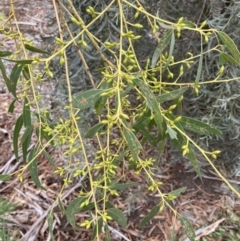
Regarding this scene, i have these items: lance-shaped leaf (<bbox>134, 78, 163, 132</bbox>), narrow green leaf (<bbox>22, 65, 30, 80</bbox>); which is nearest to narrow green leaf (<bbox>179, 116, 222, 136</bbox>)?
lance-shaped leaf (<bbox>134, 78, 163, 132</bbox>)

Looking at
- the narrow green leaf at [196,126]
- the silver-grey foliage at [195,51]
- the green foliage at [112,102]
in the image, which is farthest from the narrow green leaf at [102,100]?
the silver-grey foliage at [195,51]

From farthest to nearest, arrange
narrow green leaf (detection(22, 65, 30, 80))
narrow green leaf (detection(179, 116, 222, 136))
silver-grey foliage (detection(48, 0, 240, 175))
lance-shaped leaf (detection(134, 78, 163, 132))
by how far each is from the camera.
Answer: silver-grey foliage (detection(48, 0, 240, 175)), narrow green leaf (detection(22, 65, 30, 80)), narrow green leaf (detection(179, 116, 222, 136)), lance-shaped leaf (detection(134, 78, 163, 132))

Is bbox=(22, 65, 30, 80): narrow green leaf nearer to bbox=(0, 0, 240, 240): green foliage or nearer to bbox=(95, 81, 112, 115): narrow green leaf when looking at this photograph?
bbox=(0, 0, 240, 240): green foliage

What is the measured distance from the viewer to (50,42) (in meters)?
1.33

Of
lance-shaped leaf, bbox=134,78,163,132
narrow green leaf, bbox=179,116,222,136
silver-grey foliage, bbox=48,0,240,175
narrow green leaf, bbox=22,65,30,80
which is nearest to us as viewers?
lance-shaped leaf, bbox=134,78,163,132

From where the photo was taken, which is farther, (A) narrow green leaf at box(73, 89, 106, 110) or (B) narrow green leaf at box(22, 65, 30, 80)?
(B) narrow green leaf at box(22, 65, 30, 80)

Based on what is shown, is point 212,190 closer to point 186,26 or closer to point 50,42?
point 50,42

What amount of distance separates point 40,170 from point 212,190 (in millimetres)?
600

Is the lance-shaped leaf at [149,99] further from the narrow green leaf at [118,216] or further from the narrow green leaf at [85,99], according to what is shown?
the narrow green leaf at [118,216]

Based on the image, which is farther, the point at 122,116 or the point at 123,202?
the point at 123,202

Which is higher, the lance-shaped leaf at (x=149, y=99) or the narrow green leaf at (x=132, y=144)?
the lance-shaped leaf at (x=149, y=99)

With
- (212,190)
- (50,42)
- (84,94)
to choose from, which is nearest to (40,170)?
(50,42)

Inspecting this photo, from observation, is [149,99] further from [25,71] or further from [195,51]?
[195,51]

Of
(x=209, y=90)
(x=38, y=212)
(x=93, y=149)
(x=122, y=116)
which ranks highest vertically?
(x=122, y=116)
